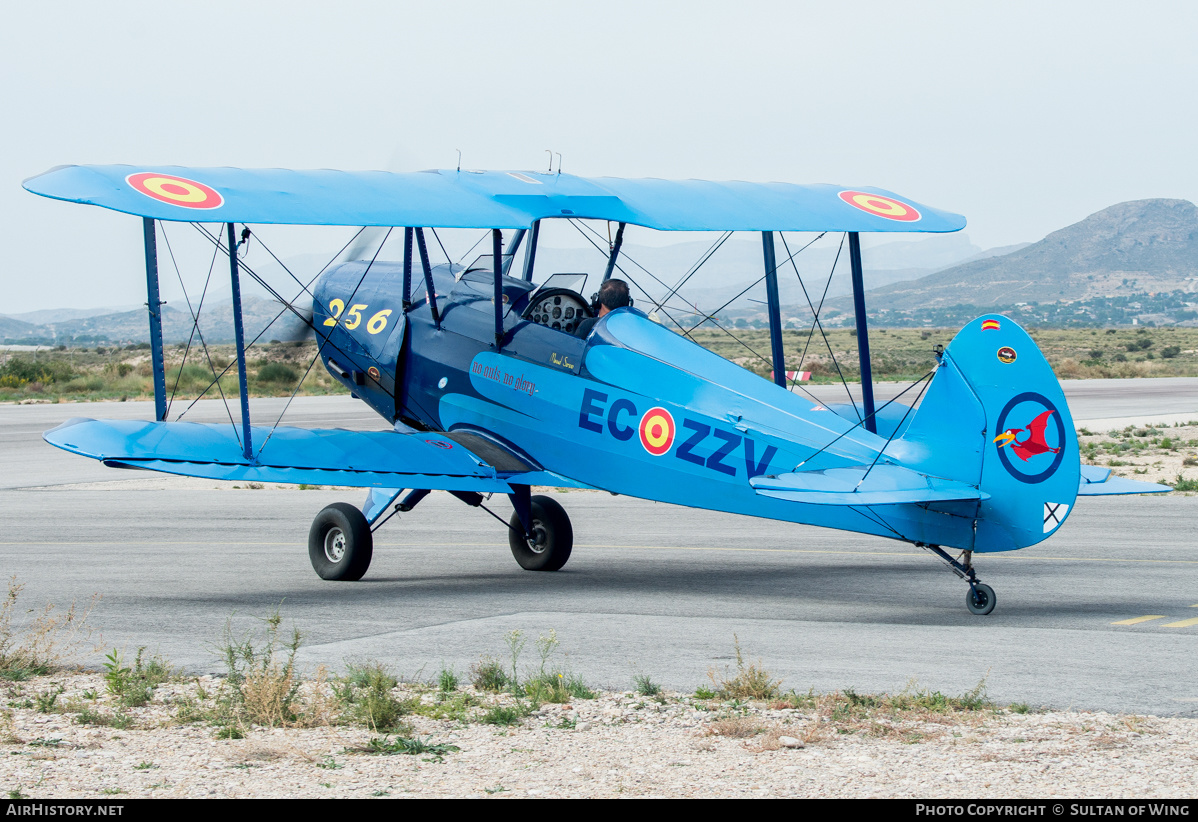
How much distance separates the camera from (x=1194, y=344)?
94.8 meters

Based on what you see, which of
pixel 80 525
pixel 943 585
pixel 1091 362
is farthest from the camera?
pixel 1091 362

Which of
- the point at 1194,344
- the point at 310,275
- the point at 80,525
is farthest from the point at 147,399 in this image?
the point at 1194,344

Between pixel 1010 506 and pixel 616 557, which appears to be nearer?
pixel 1010 506

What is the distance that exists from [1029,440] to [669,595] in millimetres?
3605

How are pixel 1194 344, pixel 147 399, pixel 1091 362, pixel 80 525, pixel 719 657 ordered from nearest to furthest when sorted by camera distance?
pixel 719 657, pixel 80 525, pixel 147 399, pixel 1091 362, pixel 1194 344

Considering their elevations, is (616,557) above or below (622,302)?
below

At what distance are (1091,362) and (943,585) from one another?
6523cm

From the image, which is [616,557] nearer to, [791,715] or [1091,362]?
[791,715]

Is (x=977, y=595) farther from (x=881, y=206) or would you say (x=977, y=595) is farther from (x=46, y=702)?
(x=46, y=702)

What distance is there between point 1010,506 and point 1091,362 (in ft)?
222

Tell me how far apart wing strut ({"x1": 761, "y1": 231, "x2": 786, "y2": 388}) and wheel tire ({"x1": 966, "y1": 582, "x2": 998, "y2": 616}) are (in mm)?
3026

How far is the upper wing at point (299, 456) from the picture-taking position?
10.7m

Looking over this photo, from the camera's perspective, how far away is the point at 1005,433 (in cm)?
866

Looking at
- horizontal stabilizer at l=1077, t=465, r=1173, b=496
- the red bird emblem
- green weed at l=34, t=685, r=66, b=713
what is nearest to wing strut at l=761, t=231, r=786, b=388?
horizontal stabilizer at l=1077, t=465, r=1173, b=496
